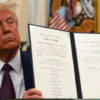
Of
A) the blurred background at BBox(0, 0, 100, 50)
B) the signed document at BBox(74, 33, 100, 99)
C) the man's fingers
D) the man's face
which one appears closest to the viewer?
the man's fingers

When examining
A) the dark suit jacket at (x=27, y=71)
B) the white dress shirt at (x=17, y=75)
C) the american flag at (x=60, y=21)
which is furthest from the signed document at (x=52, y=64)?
the american flag at (x=60, y=21)

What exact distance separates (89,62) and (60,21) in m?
1.40

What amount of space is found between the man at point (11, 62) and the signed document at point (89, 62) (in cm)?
28

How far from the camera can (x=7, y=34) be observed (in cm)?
134

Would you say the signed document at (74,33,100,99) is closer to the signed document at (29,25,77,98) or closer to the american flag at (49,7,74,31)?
the signed document at (29,25,77,98)

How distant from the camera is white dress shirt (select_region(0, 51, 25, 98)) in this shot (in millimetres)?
1288

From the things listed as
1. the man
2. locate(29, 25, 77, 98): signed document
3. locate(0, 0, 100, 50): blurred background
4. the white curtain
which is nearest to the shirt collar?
the man

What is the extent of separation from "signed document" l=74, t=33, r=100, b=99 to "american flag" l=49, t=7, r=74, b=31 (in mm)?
1261

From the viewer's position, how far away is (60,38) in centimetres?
127

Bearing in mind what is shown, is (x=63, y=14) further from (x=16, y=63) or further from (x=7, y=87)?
(x=7, y=87)

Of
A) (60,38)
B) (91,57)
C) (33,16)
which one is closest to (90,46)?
(91,57)

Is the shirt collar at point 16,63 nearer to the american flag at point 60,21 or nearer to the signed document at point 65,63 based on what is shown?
the signed document at point 65,63

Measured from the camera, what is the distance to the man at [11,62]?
1.27m

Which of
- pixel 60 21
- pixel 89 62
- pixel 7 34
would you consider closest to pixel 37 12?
pixel 60 21
